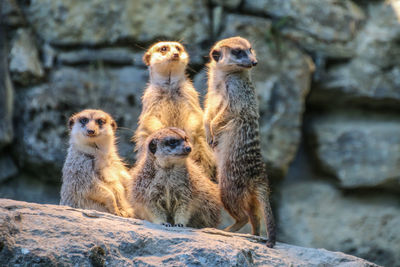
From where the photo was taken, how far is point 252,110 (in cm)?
415

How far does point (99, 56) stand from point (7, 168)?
1.61 metres

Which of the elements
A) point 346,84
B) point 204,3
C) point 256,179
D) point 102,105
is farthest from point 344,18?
point 256,179

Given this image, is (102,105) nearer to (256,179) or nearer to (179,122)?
(179,122)

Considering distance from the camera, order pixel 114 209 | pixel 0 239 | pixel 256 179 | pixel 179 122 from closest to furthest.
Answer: pixel 0 239
pixel 256 179
pixel 114 209
pixel 179 122

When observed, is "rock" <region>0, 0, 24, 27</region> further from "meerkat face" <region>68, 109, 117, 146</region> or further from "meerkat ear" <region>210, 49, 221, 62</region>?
"meerkat ear" <region>210, 49, 221, 62</region>

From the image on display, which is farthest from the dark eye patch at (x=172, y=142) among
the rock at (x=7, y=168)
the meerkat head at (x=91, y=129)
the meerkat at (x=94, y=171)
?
the rock at (x=7, y=168)

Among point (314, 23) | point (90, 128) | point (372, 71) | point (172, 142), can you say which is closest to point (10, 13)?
point (90, 128)

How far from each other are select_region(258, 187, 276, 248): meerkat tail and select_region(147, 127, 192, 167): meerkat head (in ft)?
1.83

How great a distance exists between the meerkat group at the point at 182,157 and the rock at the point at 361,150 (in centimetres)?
250

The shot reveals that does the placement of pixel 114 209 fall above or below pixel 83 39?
below

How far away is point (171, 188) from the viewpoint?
12.5ft

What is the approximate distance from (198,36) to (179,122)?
7.30 feet

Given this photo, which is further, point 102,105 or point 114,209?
point 102,105

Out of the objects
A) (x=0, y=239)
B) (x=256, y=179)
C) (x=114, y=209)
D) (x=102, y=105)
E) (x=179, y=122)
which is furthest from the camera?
(x=102, y=105)
